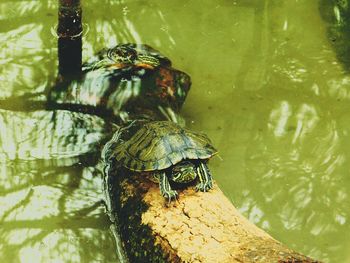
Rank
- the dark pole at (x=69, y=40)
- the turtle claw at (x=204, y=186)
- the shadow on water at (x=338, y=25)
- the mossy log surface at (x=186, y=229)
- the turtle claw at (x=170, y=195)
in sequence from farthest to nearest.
Answer: the shadow on water at (x=338, y=25)
the dark pole at (x=69, y=40)
the turtle claw at (x=204, y=186)
the turtle claw at (x=170, y=195)
the mossy log surface at (x=186, y=229)

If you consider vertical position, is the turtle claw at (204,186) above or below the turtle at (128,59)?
below

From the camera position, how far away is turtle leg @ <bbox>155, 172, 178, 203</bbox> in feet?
12.8

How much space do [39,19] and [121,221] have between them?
321 cm

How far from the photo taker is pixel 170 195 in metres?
3.88

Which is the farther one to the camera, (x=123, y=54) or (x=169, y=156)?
(x=123, y=54)

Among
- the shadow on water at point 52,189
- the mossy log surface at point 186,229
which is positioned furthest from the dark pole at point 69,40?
the mossy log surface at point 186,229

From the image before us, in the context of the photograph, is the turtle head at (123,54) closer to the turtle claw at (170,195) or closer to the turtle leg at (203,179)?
the turtle leg at (203,179)

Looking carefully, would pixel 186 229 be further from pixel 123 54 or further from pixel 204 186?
pixel 123 54

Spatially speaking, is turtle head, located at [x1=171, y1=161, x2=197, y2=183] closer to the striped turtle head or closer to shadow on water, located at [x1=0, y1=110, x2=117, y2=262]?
shadow on water, located at [x1=0, y1=110, x2=117, y2=262]

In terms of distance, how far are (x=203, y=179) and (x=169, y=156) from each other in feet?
1.07

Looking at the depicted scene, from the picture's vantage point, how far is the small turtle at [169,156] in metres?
4.04

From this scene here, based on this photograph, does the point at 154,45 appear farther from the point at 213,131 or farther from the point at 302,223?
the point at 302,223

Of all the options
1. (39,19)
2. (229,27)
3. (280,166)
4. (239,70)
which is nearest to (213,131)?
(280,166)

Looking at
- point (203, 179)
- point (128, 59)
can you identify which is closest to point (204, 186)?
point (203, 179)
